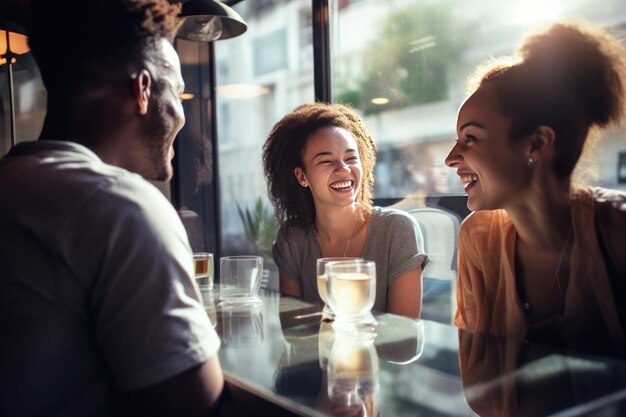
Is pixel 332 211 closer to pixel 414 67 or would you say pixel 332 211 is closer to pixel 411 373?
pixel 414 67

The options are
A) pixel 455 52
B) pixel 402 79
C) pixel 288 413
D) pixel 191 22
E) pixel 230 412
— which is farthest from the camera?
pixel 402 79

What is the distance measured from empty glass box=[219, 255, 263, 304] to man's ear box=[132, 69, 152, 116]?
586 mm

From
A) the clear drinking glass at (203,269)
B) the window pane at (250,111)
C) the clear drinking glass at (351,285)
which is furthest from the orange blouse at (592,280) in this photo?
the window pane at (250,111)

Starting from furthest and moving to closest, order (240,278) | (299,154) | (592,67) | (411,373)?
(299,154)
(240,278)
(592,67)
(411,373)

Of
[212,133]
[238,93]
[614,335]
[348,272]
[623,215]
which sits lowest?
[614,335]

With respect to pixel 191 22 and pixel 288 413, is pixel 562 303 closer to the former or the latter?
pixel 288 413

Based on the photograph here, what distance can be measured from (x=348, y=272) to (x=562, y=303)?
2.00 ft

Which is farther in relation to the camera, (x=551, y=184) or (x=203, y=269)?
(x=203, y=269)

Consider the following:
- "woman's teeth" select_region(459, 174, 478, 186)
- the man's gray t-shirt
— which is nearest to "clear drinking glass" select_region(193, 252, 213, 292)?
the man's gray t-shirt

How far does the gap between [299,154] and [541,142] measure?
3.62ft

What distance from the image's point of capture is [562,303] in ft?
4.50

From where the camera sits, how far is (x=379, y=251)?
6.52 feet

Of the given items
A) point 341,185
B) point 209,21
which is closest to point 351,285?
point 341,185

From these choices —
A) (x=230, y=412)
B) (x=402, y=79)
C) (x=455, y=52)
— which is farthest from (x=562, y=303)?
(x=402, y=79)
